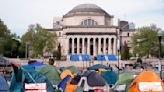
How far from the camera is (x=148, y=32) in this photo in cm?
12462

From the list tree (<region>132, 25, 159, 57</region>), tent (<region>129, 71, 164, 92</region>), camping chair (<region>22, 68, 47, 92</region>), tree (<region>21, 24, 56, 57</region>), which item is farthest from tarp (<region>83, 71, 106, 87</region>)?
tree (<region>132, 25, 159, 57</region>)

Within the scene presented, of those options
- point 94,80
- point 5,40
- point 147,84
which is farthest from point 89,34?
point 147,84

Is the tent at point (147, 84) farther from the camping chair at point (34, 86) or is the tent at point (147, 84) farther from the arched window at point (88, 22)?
the arched window at point (88, 22)

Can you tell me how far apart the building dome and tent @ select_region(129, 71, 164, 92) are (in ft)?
428

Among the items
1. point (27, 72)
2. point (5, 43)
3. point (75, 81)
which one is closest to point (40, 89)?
point (27, 72)

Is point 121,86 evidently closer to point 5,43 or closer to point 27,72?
point 27,72

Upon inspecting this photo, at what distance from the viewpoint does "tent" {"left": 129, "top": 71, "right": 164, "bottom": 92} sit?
18031 mm

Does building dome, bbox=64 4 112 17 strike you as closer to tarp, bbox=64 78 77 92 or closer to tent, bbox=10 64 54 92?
tarp, bbox=64 78 77 92

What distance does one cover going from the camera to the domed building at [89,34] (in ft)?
469

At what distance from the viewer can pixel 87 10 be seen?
5876 inches

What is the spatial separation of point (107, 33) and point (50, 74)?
114204 mm

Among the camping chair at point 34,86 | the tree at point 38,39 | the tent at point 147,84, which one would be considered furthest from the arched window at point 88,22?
the tent at point 147,84

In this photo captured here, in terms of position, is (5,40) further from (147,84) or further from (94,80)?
(147,84)

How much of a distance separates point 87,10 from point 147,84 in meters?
132
